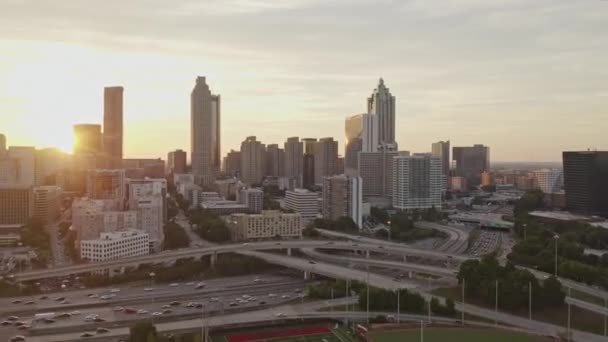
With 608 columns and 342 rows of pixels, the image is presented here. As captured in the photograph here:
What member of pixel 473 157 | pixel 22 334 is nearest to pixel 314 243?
pixel 22 334

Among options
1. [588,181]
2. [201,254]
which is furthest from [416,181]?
[201,254]

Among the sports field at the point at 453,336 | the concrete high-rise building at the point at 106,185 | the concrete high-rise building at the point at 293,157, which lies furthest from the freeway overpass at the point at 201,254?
the concrete high-rise building at the point at 293,157

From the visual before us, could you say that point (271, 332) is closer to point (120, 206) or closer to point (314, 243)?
point (314, 243)

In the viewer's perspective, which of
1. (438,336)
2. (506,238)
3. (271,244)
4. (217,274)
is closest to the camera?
(438,336)

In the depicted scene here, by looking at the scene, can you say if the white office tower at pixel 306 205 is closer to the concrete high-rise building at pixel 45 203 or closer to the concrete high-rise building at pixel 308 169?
the concrete high-rise building at pixel 45 203

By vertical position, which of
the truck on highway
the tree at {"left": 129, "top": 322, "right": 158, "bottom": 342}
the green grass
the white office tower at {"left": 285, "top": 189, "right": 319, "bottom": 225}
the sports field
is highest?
the white office tower at {"left": 285, "top": 189, "right": 319, "bottom": 225}

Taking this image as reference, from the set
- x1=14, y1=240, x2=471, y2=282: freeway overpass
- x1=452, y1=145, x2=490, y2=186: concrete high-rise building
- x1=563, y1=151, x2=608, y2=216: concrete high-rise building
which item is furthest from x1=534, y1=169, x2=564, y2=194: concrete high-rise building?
x1=14, y1=240, x2=471, y2=282: freeway overpass

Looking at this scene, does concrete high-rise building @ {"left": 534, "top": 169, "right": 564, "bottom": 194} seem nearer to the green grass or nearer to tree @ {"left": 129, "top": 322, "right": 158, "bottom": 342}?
the green grass
